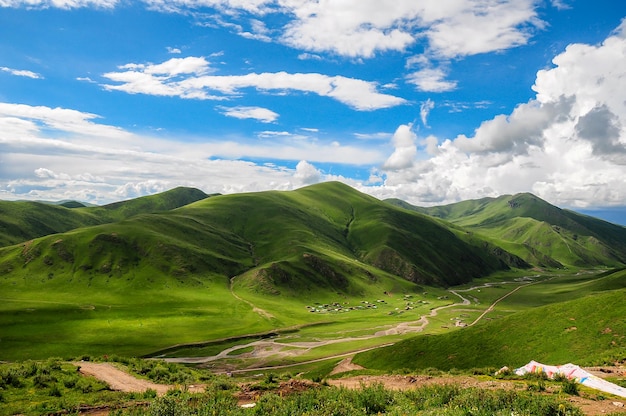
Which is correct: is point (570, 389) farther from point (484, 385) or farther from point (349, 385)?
point (349, 385)

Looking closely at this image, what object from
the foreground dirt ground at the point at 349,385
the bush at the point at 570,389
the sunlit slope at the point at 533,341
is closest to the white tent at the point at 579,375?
the bush at the point at 570,389

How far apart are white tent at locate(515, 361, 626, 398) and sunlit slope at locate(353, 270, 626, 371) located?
39.8 feet

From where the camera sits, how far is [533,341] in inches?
2336

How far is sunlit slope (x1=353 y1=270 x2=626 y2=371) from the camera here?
52.3 meters

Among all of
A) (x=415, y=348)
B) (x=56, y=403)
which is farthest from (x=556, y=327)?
(x=56, y=403)

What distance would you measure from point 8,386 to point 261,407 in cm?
2516

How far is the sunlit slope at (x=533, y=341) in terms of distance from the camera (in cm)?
5234

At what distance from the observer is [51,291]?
186 m

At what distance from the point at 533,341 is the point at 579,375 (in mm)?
30784

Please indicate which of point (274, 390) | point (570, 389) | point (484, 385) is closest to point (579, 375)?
point (570, 389)

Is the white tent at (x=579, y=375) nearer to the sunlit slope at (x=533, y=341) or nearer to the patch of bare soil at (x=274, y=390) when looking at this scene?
the sunlit slope at (x=533, y=341)

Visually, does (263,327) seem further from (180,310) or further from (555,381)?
(555,381)

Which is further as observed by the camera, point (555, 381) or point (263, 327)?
point (263, 327)

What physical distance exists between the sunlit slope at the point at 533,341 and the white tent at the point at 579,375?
12142 mm
